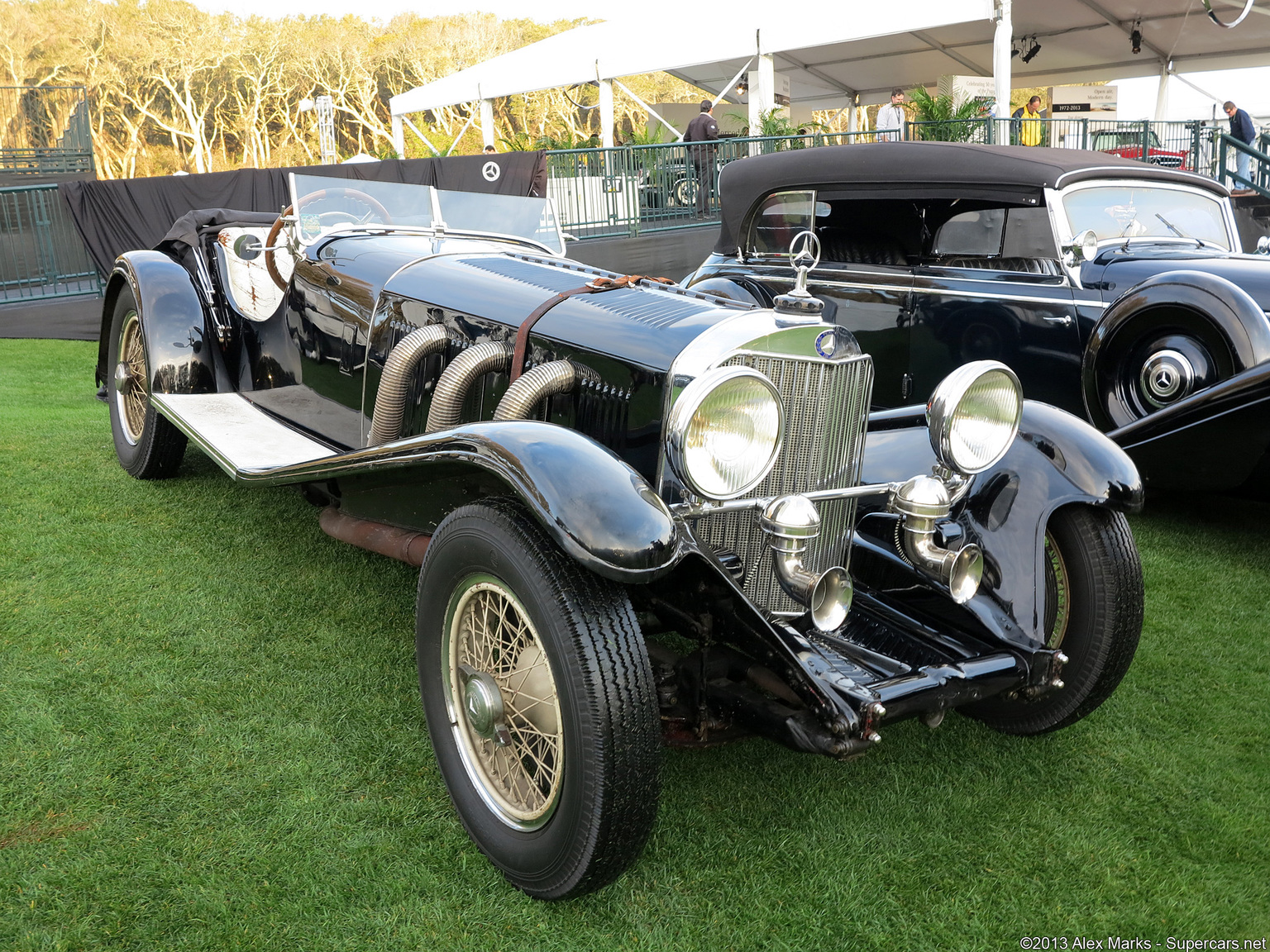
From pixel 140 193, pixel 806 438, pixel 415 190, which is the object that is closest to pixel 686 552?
pixel 806 438

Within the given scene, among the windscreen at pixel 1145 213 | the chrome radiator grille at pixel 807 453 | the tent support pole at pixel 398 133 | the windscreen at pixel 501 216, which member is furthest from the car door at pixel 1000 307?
the tent support pole at pixel 398 133

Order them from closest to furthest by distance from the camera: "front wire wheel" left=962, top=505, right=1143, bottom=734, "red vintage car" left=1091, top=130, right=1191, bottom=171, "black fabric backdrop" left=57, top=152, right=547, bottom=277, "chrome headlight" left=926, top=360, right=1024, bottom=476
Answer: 1. "chrome headlight" left=926, top=360, right=1024, bottom=476
2. "front wire wheel" left=962, top=505, right=1143, bottom=734
3. "black fabric backdrop" left=57, top=152, right=547, bottom=277
4. "red vintage car" left=1091, top=130, right=1191, bottom=171

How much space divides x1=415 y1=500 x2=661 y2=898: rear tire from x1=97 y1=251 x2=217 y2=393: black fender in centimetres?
263

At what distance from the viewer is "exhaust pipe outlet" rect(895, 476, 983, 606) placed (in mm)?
2342

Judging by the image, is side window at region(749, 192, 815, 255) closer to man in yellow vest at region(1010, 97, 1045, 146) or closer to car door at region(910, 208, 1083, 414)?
car door at region(910, 208, 1083, 414)

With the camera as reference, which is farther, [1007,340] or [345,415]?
[1007,340]

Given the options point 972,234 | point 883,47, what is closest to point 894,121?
point 883,47

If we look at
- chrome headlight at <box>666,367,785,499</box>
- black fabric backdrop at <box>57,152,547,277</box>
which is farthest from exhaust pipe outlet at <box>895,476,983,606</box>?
black fabric backdrop at <box>57,152,547,277</box>

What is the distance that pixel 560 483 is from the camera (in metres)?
1.94

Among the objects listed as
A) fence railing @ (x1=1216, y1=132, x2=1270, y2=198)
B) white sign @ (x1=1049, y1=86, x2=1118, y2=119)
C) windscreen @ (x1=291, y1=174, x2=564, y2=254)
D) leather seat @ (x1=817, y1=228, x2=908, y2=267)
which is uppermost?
white sign @ (x1=1049, y1=86, x2=1118, y2=119)

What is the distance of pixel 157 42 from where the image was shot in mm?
39531

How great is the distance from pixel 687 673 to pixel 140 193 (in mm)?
9815

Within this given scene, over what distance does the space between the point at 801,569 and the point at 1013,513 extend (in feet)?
2.42

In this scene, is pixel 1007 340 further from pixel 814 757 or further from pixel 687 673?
pixel 687 673
